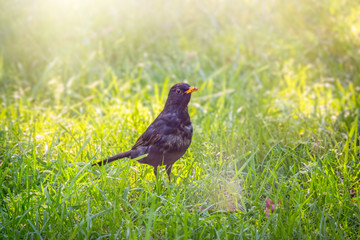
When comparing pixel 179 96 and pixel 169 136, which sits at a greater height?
pixel 179 96

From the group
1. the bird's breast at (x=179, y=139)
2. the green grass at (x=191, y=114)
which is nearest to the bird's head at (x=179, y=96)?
the bird's breast at (x=179, y=139)

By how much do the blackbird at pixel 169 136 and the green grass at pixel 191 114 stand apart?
14 centimetres

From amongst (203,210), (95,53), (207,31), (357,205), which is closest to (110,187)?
(203,210)

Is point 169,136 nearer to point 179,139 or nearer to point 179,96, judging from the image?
point 179,139

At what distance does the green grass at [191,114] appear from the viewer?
2.71 metres

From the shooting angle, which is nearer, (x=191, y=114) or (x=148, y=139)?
(x=148, y=139)

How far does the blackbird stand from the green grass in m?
0.14

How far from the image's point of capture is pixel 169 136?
3068 millimetres

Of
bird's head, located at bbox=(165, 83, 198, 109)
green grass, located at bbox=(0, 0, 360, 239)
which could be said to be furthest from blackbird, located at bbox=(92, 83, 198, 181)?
green grass, located at bbox=(0, 0, 360, 239)

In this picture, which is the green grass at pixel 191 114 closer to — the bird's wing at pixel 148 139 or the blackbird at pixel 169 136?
the blackbird at pixel 169 136

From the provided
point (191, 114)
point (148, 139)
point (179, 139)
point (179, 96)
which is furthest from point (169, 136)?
point (191, 114)

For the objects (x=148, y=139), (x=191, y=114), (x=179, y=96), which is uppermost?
(x=179, y=96)

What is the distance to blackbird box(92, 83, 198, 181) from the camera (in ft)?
10.0

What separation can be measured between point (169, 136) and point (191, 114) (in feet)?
6.13
